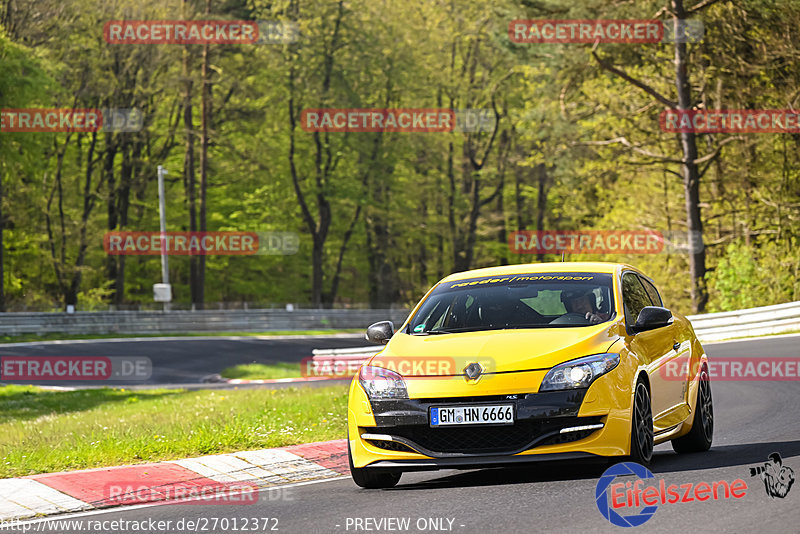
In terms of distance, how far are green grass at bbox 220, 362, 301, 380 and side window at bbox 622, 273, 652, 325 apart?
2562cm

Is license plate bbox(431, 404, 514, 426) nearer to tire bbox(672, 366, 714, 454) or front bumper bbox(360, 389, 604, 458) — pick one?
front bumper bbox(360, 389, 604, 458)

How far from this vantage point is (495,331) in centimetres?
857

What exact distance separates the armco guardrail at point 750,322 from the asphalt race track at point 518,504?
55.6 ft

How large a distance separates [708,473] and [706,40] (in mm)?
32451

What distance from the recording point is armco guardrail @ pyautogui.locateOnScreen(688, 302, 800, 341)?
1048 inches

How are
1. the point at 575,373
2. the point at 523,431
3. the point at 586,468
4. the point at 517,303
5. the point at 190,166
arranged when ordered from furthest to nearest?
the point at 190,166, the point at 517,303, the point at 586,468, the point at 575,373, the point at 523,431

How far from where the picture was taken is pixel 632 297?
31.2ft

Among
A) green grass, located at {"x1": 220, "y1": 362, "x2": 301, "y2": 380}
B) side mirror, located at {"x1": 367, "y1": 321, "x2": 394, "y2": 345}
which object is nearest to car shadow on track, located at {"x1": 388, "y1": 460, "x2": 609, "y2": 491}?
side mirror, located at {"x1": 367, "y1": 321, "x2": 394, "y2": 345}

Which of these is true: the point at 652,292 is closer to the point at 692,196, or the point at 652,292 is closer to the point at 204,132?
the point at 692,196

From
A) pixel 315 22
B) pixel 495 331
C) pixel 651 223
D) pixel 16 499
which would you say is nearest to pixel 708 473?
pixel 495 331

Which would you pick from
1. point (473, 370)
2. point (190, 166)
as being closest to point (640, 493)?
point (473, 370)

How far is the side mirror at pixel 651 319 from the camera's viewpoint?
8680mm

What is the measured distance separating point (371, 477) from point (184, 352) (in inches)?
1283

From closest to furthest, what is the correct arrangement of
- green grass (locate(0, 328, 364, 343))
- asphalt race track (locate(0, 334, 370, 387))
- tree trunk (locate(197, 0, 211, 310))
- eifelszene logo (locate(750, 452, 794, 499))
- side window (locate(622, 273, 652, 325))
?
eifelszene logo (locate(750, 452, 794, 499)) < side window (locate(622, 273, 652, 325)) < asphalt race track (locate(0, 334, 370, 387)) < green grass (locate(0, 328, 364, 343)) < tree trunk (locate(197, 0, 211, 310))
